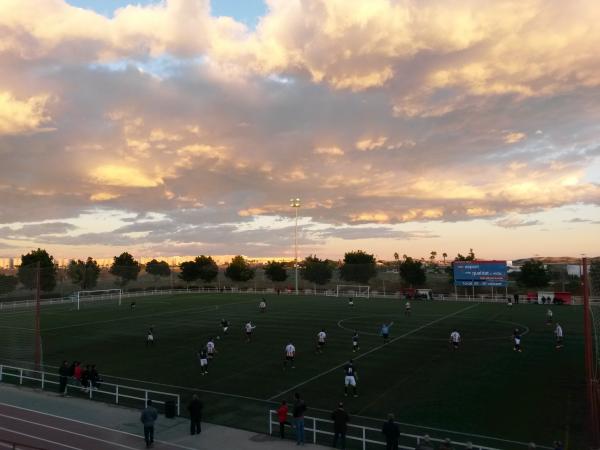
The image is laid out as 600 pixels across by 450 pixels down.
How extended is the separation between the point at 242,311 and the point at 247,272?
59.8 metres

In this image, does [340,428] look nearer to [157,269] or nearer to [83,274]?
[83,274]

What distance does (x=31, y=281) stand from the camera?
36.9m

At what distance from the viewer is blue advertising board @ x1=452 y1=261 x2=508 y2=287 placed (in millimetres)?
71037

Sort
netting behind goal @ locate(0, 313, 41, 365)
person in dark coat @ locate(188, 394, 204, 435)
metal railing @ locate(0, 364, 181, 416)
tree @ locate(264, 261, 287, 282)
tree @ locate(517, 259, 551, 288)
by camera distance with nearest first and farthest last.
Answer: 1. person in dark coat @ locate(188, 394, 204, 435)
2. metal railing @ locate(0, 364, 181, 416)
3. netting behind goal @ locate(0, 313, 41, 365)
4. tree @ locate(517, 259, 551, 288)
5. tree @ locate(264, 261, 287, 282)

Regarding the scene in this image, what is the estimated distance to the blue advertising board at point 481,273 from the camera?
71.0 meters

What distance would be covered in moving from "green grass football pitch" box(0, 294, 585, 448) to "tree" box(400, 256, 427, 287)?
40.6 m

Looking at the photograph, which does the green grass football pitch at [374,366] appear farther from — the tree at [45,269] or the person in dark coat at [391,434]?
the tree at [45,269]

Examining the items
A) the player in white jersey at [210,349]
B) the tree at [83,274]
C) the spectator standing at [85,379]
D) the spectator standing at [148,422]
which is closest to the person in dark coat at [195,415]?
the spectator standing at [148,422]

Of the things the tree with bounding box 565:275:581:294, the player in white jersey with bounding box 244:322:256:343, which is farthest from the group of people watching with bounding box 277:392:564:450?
the tree with bounding box 565:275:581:294

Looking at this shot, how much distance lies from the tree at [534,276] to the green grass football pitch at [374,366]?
3066 centimetres

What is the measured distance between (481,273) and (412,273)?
963 inches

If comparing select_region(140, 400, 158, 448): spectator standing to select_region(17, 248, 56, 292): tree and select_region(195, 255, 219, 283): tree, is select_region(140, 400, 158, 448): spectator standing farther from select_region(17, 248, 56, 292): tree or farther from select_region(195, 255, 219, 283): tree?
select_region(195, 255, 219, 283): tree

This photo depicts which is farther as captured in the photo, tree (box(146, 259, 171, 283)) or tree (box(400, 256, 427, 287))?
tree (box(146, 259, 171, 283))

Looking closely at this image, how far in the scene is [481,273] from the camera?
72375 millimetres
